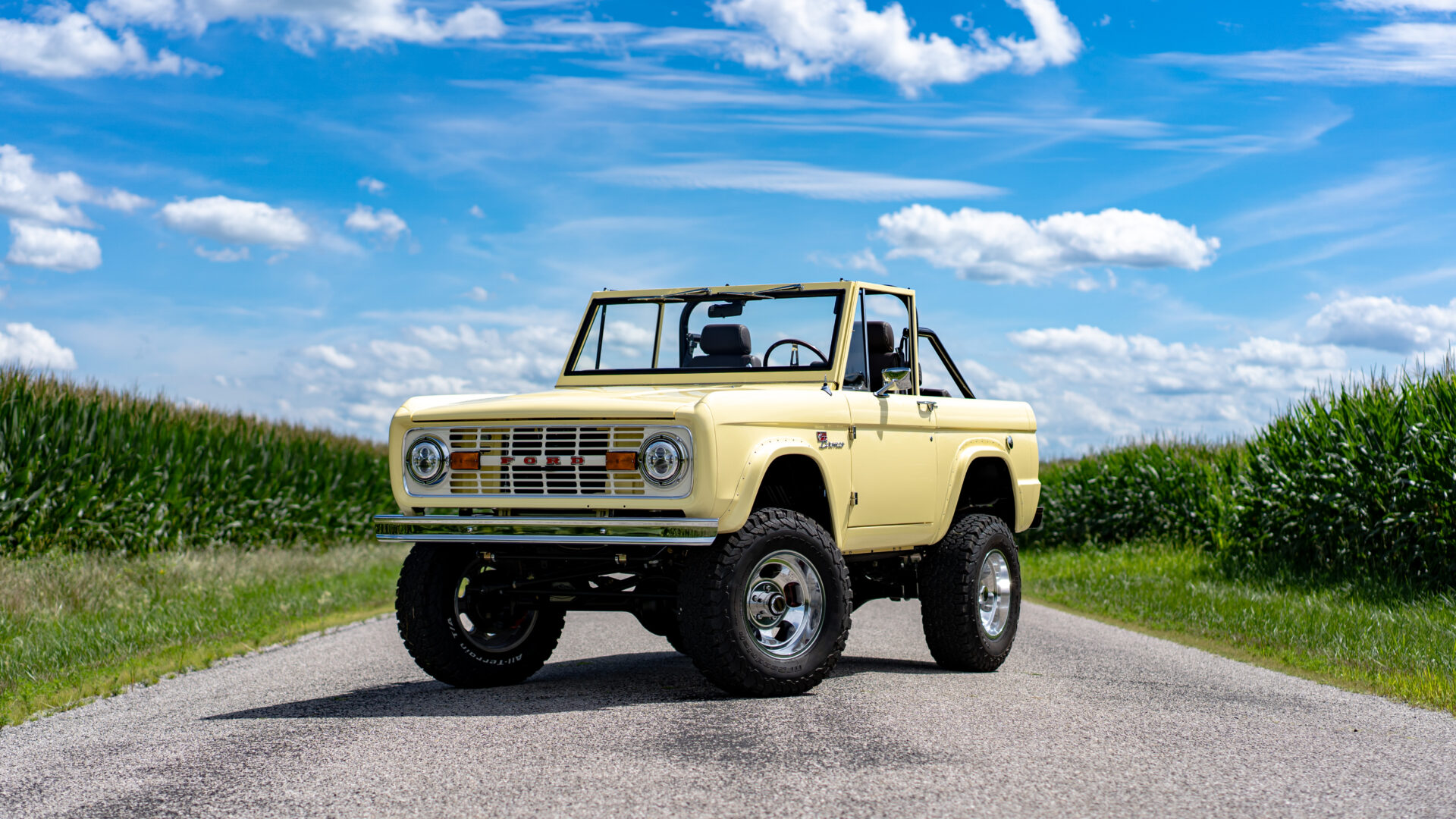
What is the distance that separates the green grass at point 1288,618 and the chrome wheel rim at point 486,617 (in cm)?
579

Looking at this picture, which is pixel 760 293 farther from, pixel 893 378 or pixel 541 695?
pixel 541 695

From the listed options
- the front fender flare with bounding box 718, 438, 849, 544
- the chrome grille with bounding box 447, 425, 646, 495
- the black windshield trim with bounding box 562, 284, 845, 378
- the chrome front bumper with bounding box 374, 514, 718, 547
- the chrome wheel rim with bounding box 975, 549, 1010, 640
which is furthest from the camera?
the chrome wheel rim with bounding box 975, 549, 1010, 640

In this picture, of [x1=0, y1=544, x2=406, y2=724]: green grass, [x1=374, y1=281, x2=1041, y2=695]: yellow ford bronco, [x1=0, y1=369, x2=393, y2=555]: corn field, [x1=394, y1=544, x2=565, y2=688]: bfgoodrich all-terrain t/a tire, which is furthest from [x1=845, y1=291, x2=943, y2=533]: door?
[x1=0, y1=369, x2=393, y2=555]: corn field

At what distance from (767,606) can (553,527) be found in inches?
53.4

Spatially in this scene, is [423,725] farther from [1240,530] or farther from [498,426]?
[1240,530]

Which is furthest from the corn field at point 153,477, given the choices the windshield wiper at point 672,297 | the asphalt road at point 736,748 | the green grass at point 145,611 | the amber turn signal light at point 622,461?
the amber turn signal light at point 622,461

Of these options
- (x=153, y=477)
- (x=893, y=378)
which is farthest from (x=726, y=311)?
(x=153, y=477)

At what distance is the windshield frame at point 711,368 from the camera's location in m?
8.95

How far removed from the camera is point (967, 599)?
911 cm

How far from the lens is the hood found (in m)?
7.31

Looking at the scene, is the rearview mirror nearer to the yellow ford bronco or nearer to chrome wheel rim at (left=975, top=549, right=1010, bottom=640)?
the yellow ford bronco

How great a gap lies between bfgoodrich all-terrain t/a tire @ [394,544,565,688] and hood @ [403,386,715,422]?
36.5 inches

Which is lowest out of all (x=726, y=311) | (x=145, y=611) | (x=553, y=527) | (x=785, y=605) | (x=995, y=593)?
(x=145, y=611)

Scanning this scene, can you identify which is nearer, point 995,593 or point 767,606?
point 767,606
